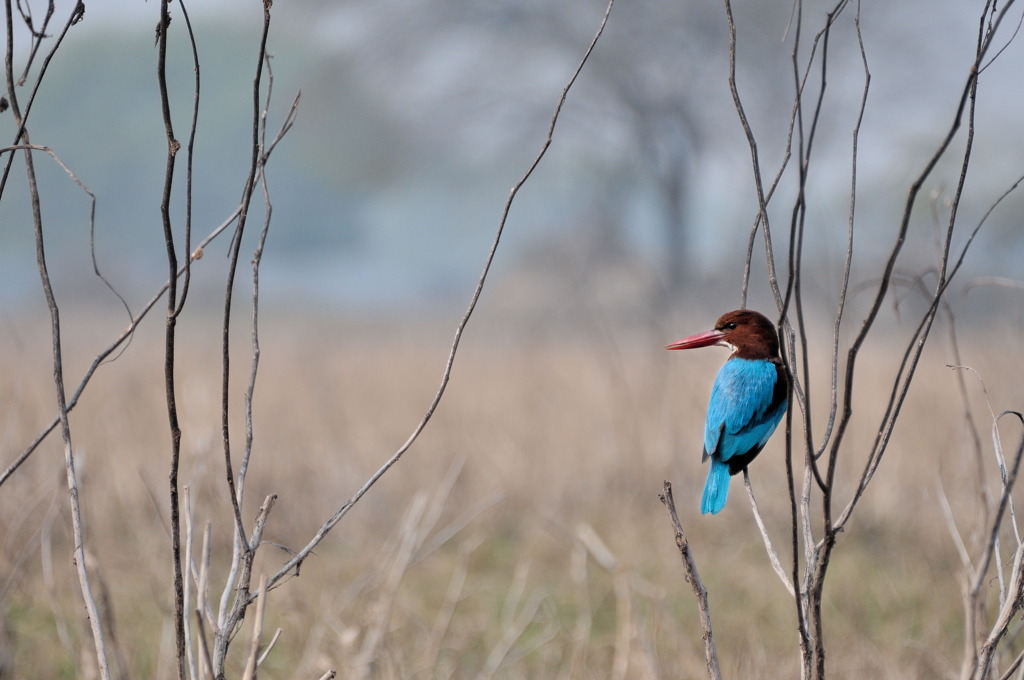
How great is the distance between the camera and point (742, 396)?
2.16 feet

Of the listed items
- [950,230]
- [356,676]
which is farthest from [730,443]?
[356,676]

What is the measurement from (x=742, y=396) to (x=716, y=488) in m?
0.07

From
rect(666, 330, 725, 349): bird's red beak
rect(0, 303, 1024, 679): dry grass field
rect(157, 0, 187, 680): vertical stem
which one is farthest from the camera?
rect(0, 303, 1024, 679): dry grass field

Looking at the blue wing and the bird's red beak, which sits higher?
the bird's red beak

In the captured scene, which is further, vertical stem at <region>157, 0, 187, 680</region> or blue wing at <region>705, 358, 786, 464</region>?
vertical stem at <region>157, 0, 187, 680</region>

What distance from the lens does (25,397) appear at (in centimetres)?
446

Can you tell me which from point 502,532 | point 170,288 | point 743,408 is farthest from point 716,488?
point 502,532

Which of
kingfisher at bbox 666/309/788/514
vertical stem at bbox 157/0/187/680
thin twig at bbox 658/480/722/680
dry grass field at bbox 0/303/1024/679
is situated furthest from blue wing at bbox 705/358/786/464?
dry grass field at bbox 0/303/1024/679

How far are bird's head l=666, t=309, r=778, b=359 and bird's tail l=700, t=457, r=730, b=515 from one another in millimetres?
84

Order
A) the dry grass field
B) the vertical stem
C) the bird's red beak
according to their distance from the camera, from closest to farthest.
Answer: the bird's red beak, the vertical stem, the dry grass field

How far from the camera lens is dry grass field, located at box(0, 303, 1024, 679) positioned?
2203mm

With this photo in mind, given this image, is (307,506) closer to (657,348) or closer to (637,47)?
(657,348)

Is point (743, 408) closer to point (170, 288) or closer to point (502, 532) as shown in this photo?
point (170, 288)

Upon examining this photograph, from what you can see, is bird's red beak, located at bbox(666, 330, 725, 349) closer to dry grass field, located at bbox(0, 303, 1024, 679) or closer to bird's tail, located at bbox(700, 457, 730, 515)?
bird's tail, located at bbox(700, 457, 730, 515)
